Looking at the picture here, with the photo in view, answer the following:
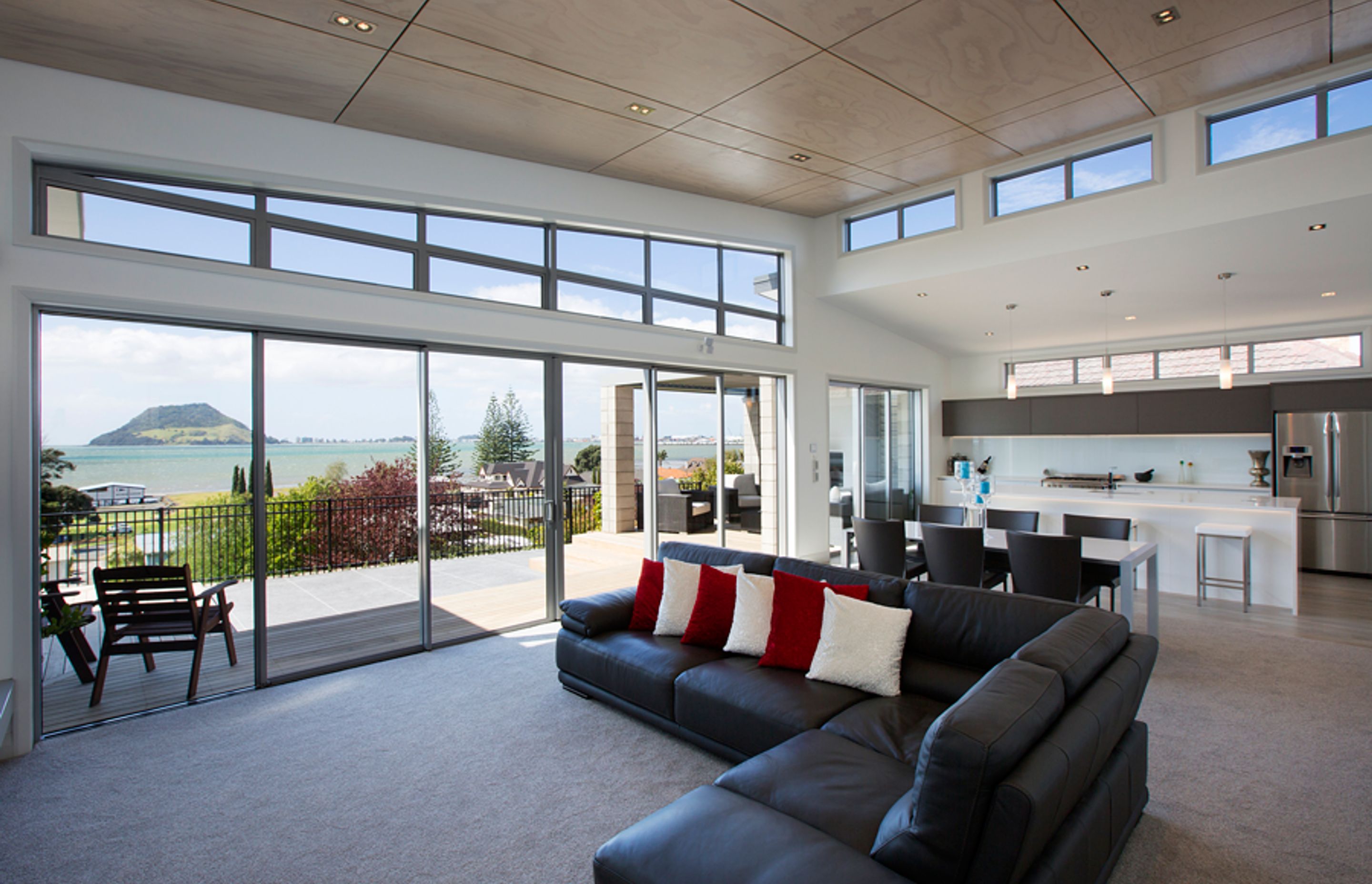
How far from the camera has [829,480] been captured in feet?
25.1

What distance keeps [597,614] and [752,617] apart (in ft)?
3.08

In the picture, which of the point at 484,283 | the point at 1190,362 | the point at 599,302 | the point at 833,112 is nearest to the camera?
the point at 833,112

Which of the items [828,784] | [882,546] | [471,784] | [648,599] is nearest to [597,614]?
[648,599]

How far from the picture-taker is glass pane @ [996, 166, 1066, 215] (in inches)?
222

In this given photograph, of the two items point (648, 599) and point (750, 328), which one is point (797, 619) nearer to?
point (648, 599)

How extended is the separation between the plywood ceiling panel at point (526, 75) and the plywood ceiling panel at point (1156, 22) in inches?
93.6

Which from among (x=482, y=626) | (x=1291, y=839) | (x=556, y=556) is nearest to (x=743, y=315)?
(x=556, y=556)

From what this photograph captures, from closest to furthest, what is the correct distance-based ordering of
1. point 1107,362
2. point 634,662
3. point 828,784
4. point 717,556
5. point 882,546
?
point 828,784
point 634,662
point 717,556
point 882,546
point 1107,362

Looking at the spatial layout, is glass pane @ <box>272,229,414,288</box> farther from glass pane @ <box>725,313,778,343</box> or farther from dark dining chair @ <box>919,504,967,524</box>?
dark dining chair @ <box>919,504,967,524</box>

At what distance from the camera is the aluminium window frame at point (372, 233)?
11.9ft

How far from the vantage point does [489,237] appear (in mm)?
5125

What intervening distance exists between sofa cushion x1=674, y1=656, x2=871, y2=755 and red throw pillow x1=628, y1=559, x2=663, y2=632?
678 mm

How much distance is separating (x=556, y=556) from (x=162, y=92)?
3.85 metres

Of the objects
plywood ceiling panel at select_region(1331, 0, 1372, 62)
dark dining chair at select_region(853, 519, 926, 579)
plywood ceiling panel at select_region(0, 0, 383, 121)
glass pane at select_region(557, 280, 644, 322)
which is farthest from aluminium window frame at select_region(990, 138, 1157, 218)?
Answer: plywood ceiling panel at select_region(0, 0, 383, 121)
